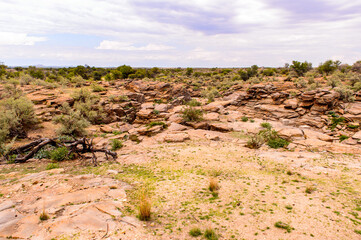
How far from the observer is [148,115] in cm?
2122

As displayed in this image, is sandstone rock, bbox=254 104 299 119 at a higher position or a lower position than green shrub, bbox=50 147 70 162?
higher

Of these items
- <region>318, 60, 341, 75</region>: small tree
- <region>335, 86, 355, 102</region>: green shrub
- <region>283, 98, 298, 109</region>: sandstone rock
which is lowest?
<region>283, 98, 298, 109</region>: sandstone rock

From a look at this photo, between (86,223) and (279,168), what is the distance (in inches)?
337

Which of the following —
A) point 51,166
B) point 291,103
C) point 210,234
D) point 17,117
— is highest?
point 291,103

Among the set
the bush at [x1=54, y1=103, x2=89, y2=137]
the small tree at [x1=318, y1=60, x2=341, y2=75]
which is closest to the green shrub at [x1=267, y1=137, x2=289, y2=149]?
the bush at [x1=54, y1=103, x2=89, y2=137]

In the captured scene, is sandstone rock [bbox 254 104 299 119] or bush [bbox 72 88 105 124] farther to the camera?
sandstone rock [bbox 254 104 299 119]

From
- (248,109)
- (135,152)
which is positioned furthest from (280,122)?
(135,152)

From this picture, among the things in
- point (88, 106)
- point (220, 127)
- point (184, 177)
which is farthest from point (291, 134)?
point (88, 106)

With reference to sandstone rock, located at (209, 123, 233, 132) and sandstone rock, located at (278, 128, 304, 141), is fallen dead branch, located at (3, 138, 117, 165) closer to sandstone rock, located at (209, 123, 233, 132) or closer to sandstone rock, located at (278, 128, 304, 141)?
sandstone rock, located at (209, 123, 233, 132)

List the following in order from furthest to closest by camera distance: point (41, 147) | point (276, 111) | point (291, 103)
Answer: point (291, 103)
point (276, 111)
point (41, 147)

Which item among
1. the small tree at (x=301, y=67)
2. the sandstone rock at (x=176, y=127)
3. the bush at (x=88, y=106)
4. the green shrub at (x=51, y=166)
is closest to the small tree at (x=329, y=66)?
the small tree at (x=301, y=67)

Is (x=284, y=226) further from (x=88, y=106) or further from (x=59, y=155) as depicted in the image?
(x=88, y=106)

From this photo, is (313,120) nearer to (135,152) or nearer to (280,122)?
(280,122)

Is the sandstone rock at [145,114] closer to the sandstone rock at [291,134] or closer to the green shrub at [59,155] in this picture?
the green shrub at [59,155]
